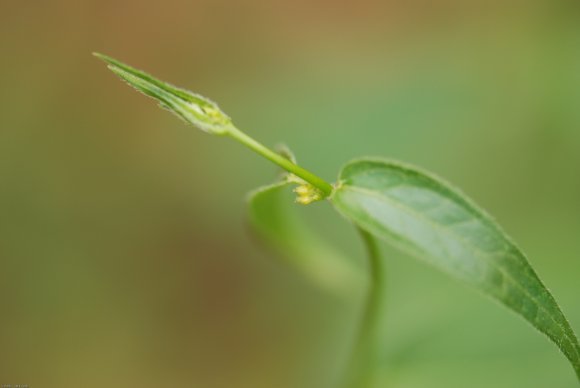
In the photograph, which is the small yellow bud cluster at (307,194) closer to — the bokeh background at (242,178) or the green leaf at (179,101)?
the green leaf at (179,101)

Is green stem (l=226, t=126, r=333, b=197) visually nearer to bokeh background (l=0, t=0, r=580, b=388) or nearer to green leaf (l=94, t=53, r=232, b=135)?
green leaf (l=94, t=53, r=232, b=135)

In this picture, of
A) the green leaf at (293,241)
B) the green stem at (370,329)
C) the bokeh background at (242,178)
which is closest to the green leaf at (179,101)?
the green leaf at (293,241)

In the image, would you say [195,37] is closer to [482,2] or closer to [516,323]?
[482,2]

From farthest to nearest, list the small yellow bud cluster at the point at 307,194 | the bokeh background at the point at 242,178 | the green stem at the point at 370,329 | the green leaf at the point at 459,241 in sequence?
the bokeh background at the point at 242,178 → the green stem at the point at 370,329 → the small yellow bud cluster at the point at 307,194 → the green leaf at the point at 459,241

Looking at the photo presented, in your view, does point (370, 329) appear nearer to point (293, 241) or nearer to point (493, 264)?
point (293, 241)

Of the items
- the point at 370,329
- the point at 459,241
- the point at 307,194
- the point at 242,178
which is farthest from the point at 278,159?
the point at 242,178

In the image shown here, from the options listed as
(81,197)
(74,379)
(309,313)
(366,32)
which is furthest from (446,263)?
(366,32)

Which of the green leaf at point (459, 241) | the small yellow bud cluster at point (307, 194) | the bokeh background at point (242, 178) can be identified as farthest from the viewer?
the bokeh background at point (242, 178)
